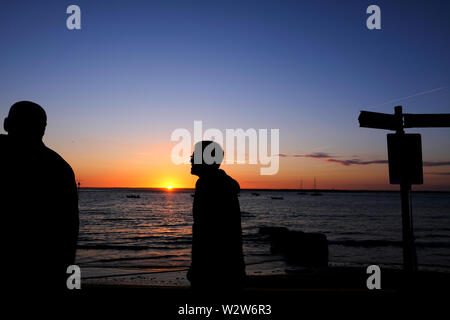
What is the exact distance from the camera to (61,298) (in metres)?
1.92

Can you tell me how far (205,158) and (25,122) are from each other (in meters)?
1.36

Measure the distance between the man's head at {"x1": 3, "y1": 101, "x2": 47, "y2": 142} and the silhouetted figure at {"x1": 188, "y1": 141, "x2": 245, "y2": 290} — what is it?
1.24 meters

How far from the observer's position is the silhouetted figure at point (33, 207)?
183 cm

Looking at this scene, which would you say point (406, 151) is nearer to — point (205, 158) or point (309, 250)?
point (205, 158)

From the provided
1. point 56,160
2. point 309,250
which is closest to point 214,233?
point 56,160

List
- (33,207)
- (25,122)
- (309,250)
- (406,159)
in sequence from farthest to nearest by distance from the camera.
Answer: (309,250) < (406,159) < (25,122) < (33,207)

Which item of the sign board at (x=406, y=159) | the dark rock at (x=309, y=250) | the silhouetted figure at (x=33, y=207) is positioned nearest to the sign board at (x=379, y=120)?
the sign board at (x=406, y=159)

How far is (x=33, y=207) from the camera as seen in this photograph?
1906 mm

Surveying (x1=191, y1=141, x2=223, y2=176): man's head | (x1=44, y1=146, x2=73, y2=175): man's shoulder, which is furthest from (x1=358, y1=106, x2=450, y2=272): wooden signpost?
(x1=44, y1=146, x2=73, y2=175): man's shoulder

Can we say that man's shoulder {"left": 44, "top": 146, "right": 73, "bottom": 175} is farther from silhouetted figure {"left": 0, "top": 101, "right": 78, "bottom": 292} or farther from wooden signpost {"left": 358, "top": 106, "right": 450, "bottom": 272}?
wooden signpost {"left": 358, "top": 106, "right": 450, "bottom": 272}

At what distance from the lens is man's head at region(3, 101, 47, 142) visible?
2.01m

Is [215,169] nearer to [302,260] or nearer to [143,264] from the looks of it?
[302,260]

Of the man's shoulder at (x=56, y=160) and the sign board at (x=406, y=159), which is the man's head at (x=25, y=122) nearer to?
the man's shoulder at (x=56, y=160)
